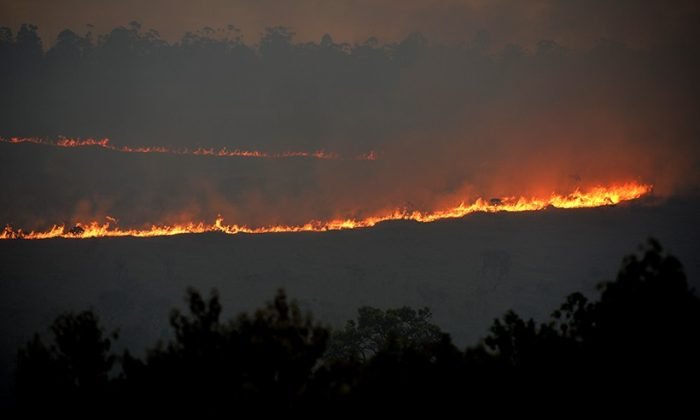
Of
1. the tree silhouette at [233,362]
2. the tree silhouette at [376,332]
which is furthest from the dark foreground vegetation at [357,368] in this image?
the tree silhouette at [376,332]

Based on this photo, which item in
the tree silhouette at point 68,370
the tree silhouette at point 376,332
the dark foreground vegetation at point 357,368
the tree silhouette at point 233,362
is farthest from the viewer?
the tree silhouette at point 376,332

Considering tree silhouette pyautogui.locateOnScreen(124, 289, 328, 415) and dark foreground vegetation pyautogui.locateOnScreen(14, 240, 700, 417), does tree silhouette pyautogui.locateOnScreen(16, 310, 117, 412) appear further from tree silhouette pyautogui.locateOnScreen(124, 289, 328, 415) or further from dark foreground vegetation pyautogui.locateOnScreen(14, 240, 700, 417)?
tree silhouette pyautogui.locateOnScreen(124, 289, 328, 415)

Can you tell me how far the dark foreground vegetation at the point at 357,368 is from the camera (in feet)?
75.5

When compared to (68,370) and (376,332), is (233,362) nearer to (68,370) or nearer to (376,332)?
(68,370)

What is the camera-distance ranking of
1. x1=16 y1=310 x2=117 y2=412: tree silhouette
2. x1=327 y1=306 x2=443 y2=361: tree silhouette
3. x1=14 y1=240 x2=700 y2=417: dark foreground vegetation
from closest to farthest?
1. x1=14 y1=240 x2=700 y2=417: dark foreground vegetation
2. x1=16 y1=310 x2=117 y2=412: tree silhouette
3. x1=327 y1=306 x2=443 y2=361: tree silhouette

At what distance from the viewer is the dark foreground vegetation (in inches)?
906

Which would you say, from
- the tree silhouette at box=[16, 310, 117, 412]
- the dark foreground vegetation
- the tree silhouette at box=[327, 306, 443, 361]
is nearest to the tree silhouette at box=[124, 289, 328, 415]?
the dark foreground vegetation

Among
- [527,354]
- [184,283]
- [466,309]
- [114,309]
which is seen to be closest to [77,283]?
[114,309]

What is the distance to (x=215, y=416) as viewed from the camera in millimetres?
20969

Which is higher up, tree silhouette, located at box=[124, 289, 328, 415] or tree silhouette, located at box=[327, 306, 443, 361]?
tree silhouette, located at box=[327, 306, 443, 361]

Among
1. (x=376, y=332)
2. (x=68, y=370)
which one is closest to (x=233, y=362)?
(x=68, y=370)

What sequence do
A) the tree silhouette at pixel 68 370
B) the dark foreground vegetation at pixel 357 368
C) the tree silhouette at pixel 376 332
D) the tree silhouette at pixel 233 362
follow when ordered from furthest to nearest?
the tree silhouette at pixel 376 332 → the tree silhouette at pixel 68 370 → the dark foreground vegetation at pixel 357 368 → the tree silhouette at pixel 233 362

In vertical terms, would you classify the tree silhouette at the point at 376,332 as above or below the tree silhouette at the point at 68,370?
above

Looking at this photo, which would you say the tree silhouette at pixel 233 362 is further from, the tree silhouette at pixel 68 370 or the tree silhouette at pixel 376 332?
the tree silhouette at pixel 376 332
